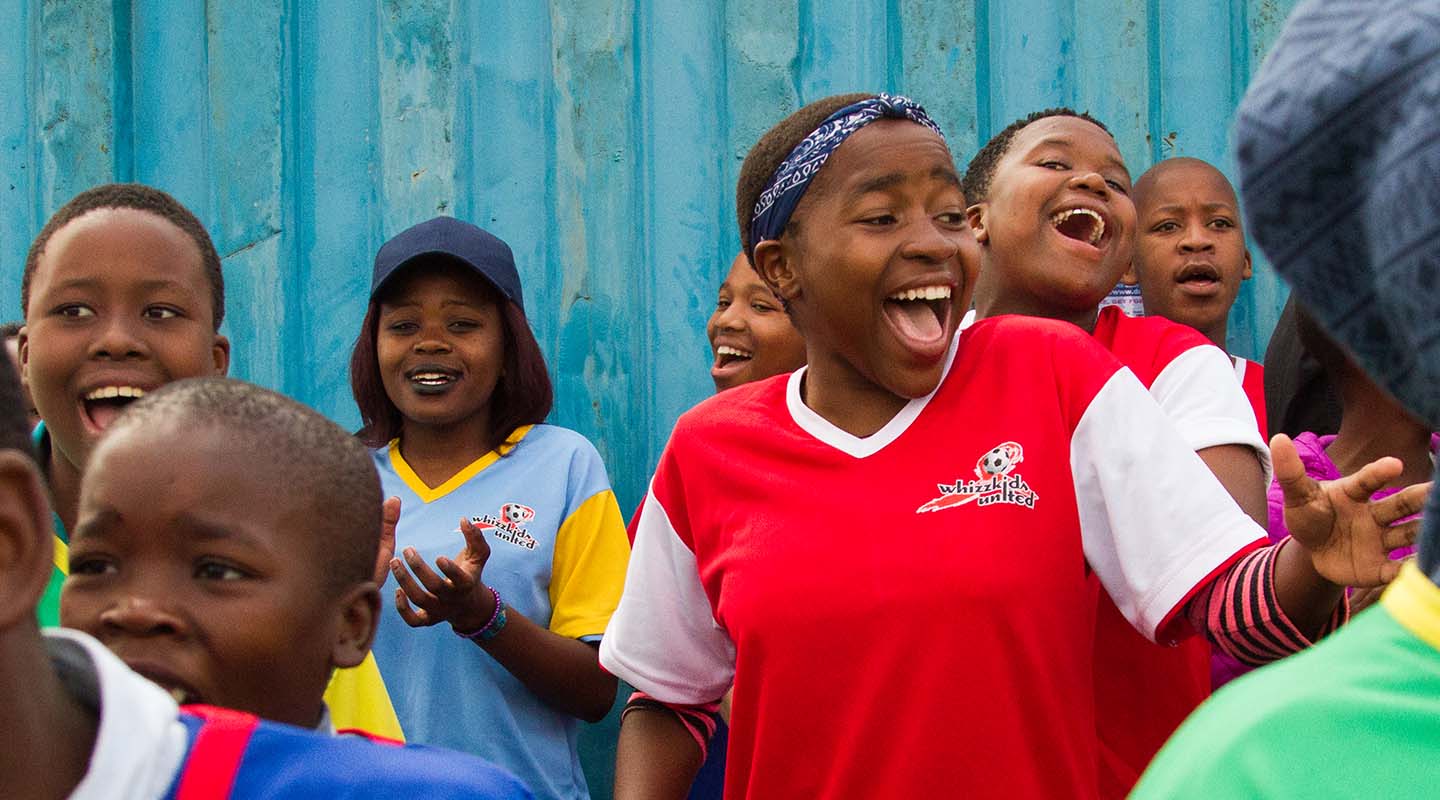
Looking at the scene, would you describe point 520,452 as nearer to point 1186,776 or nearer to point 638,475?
point 638,475

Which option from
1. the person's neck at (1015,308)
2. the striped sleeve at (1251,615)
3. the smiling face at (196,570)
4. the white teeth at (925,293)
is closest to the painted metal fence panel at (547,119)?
the person's neck at (1015,308)

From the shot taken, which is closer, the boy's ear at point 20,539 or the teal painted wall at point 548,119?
the boy's ear at point 20,539

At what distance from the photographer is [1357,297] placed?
0.93 metres

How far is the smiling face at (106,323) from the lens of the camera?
102 inches

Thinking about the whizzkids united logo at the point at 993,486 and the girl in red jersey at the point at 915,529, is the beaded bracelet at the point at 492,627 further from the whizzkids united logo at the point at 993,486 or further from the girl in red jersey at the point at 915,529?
the whizzkids united logo at the point at 993,486

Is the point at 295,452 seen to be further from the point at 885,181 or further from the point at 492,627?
the point at 492,627

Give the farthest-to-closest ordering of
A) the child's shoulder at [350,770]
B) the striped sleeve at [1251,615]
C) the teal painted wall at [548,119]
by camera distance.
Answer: the teal painted wall at [548,119] → the striped sleeve at [1251,615] → the child's shoulder at [350,770]

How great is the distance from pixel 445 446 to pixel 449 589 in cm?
65

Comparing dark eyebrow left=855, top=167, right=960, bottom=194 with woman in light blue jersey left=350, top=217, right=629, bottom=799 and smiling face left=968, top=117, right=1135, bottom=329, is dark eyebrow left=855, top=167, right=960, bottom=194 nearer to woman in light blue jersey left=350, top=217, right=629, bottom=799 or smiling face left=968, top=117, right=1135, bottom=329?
smiling face left=968, top=117, right=1135, bottom=329

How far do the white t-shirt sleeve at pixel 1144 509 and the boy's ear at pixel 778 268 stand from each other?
58 centimetres

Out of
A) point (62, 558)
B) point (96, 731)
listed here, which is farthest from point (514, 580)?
point (96, 731)

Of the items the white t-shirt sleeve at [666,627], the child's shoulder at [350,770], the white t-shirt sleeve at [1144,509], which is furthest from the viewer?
the white t-shirt sleeve at [666,627]

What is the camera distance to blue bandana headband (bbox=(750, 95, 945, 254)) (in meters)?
2.45

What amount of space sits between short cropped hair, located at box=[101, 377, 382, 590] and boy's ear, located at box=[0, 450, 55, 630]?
1.65 ft
